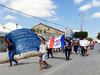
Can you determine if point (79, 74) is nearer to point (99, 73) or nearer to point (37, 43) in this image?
point (99, 73)

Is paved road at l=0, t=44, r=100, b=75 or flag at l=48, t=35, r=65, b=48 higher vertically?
flag at l=48, t=35, r=65, b=48

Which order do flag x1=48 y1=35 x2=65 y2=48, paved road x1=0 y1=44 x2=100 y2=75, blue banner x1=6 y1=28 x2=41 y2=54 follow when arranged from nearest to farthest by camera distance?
paved road x1=0 y1=44 x2=100 y2=75
blue banner x1=6 y1=28 x2=41 y2=54
flag x1=48 y1=35 x2=65 y2=48

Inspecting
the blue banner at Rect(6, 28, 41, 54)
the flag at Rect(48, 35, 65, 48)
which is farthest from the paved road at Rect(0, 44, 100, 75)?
the flag at Rect(48, 35, 65, 48)

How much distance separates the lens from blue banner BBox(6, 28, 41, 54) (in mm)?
7328

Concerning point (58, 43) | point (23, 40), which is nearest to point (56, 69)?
point (23, 40)

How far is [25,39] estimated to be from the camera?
7516mm

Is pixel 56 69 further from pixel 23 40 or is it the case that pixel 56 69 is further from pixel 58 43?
pixel 58 43

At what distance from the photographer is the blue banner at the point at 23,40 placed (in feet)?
24.0

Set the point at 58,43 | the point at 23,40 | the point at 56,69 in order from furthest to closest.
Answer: the point at 58,43, the point at 23,40, the point at 56,69

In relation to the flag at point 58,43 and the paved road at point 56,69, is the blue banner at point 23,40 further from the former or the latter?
the flag at point 58,43

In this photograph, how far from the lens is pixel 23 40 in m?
7.49

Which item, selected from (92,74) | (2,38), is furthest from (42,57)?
(2,38)

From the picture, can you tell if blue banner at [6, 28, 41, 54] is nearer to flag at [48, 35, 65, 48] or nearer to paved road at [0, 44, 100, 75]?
paved road at [0, 44, 100, 75]

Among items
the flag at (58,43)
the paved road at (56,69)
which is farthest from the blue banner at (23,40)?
the flag at (58,43)
